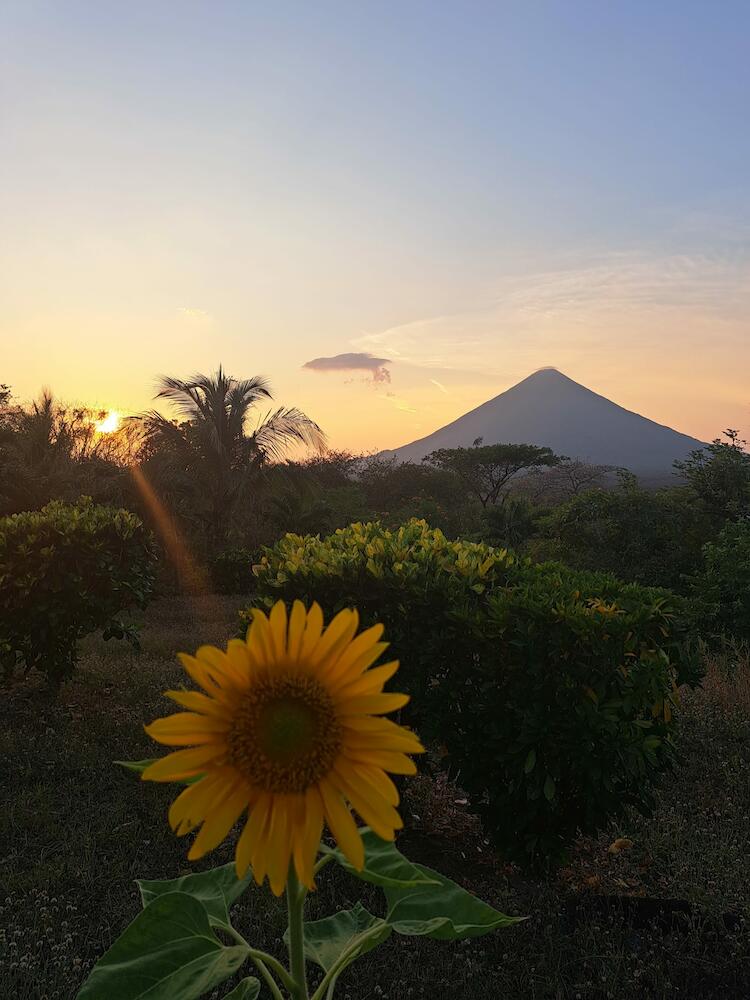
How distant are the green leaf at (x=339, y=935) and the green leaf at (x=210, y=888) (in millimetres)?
179

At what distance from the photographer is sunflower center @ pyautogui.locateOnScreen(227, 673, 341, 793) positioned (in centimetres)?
84

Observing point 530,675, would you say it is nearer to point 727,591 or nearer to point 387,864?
point 387,864

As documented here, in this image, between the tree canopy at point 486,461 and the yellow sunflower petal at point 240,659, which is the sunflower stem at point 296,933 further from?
the tree canopy at point 486,461

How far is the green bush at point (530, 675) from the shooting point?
3.23 m

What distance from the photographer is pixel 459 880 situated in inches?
142

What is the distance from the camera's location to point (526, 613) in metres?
3.36

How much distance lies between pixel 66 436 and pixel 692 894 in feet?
66.4

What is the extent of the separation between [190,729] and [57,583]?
5.83m

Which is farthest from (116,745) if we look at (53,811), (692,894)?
(692,894)

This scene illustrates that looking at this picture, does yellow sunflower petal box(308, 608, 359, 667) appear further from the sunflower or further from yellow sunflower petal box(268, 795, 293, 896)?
yellow sunflower petal box(268, 795, 293, 896)

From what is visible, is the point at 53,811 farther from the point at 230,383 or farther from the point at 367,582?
the point at 230,383

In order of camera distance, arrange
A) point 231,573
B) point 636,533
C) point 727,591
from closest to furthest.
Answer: point 727,591
point 636,533
point 231,573

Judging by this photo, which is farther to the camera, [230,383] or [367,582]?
[230,383]

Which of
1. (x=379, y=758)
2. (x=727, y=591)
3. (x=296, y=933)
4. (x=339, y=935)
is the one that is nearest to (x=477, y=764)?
(x=339, y=935)
